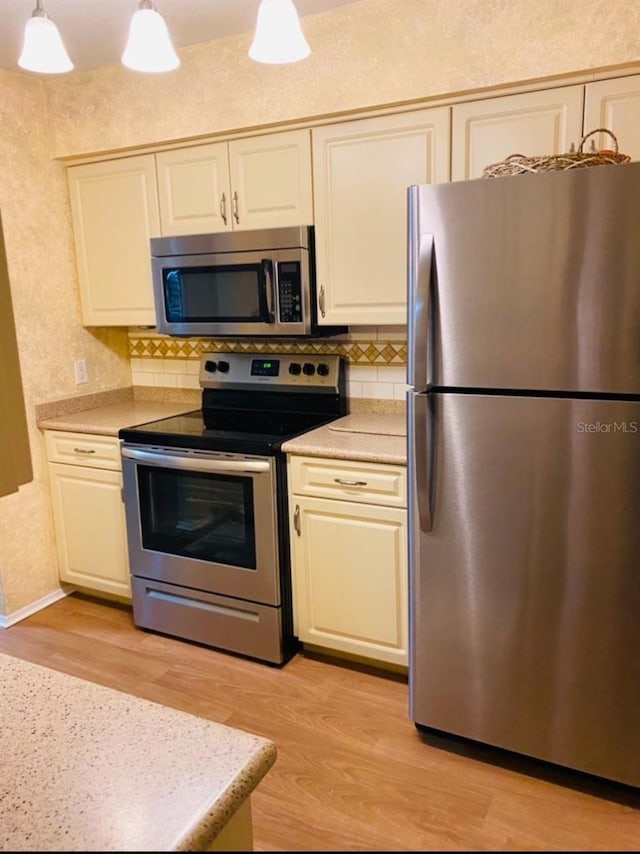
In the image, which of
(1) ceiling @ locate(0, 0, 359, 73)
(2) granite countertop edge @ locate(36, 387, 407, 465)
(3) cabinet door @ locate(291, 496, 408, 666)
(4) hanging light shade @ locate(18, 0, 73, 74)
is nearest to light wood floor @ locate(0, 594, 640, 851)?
(3) cabinet door @ locate(291, 496, 408, 666)

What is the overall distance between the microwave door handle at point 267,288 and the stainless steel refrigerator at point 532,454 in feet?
2.85

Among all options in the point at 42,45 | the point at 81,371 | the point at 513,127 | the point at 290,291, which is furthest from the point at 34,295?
the point at 513,127

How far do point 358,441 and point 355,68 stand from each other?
1.33 meters

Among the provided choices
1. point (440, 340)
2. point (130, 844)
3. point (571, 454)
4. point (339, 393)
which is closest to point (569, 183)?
point (440, 340)

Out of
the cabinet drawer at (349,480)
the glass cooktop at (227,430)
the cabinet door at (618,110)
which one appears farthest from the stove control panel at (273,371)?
the cabinet door at (618,110)

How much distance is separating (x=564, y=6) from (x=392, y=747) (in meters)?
2.37

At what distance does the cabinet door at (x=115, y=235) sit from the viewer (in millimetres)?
2832

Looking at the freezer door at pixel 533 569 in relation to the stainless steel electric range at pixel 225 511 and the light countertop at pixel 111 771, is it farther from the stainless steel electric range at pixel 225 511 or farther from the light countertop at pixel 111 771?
the light countertop at pixel 111 771

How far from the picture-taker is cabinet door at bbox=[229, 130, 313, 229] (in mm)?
2457

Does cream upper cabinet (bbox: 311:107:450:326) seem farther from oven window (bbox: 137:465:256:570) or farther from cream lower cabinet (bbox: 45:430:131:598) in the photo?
cream lower cabinet (bbox: 45:430:131:598)

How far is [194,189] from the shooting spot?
269 centimetres

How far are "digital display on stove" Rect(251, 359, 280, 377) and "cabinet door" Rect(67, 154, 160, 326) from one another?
1.67 feet

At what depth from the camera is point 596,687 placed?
173 centimetres

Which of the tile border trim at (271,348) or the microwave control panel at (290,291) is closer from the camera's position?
the microwave control panel at (290,291)
